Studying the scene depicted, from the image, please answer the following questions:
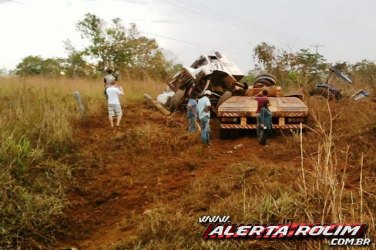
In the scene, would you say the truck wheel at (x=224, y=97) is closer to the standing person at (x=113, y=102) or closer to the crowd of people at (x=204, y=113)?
the crowd of people at (x=204, y=113)

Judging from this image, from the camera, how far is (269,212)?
4805mm

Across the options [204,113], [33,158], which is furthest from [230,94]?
[33,158]

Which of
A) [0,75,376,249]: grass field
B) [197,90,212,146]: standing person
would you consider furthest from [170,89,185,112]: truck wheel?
[197,90,212,146]: standing person

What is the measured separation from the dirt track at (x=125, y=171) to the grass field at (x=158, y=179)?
0.02m

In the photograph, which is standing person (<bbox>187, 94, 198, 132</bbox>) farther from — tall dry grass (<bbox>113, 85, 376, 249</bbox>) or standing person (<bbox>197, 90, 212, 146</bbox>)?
tall dry grass (<bbox>113, 85, 376, 249</bbox>)

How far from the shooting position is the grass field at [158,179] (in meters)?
4.76

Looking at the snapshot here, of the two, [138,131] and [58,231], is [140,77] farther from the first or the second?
[58,231]

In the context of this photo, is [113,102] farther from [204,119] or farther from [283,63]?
[283,63]

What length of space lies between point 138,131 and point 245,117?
7.80ft

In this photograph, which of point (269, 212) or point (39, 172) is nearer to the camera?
point (269, 212)

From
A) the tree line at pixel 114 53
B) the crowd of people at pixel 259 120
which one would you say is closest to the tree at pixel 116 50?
the tree line at pixel 114 53

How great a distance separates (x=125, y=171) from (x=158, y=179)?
918 millimetres

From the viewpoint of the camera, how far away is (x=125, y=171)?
8.48 meters

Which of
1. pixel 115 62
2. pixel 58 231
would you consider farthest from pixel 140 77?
pixel 58 231
